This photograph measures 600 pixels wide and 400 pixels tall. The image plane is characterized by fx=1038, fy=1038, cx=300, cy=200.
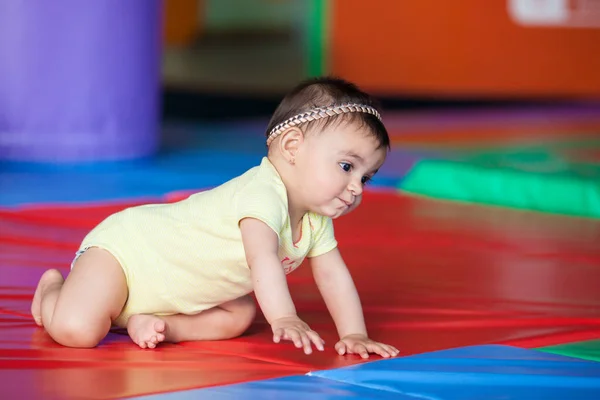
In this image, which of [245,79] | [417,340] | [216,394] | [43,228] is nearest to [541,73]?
[245,79]

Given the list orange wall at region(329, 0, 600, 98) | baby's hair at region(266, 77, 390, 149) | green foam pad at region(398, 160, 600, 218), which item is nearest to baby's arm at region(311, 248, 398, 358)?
baby's hair at region(266, 77, 390, 149)

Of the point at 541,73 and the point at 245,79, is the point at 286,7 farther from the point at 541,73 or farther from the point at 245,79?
the point at 541,73

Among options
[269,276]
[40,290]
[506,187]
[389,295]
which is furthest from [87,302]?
[506,187]

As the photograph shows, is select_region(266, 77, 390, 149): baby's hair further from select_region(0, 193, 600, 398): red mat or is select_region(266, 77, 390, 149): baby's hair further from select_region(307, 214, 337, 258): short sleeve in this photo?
select_region(0, 193, 600, 398): red mat

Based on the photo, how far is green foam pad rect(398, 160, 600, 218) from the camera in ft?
11.6

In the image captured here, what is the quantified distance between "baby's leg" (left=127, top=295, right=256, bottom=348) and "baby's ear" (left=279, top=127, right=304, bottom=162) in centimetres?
31

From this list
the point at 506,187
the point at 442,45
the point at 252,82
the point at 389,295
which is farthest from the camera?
the point at 252,82

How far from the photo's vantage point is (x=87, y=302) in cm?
182

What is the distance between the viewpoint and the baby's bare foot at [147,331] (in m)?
1.82

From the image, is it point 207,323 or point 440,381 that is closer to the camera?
point 440,381

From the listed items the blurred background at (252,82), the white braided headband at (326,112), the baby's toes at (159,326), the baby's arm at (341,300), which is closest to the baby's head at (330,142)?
the white braided headband at (326,112)

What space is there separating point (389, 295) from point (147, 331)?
2.24 feet

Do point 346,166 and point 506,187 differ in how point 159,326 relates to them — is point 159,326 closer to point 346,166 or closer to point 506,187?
point 346,166

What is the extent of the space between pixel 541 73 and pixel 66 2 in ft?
13.4
